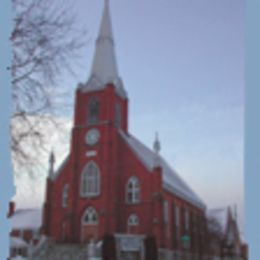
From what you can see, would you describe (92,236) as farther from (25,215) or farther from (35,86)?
A: (35,86)

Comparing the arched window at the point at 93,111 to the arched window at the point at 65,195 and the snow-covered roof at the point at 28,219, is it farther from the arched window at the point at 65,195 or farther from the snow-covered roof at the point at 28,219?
the snow-covered roof at the point at 28,219

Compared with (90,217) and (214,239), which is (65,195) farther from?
(214,239)

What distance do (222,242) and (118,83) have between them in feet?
51.3

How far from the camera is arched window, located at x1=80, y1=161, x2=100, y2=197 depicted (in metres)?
30.3

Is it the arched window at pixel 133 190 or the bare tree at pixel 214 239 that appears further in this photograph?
the bare tree at pixel 214 239

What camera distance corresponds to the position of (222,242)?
36.4 m

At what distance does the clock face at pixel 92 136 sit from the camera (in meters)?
31.3

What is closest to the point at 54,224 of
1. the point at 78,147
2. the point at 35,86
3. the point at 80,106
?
the point at 78,147

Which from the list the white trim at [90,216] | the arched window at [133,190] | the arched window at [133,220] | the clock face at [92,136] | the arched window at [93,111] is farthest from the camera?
the arched window at [93,111]

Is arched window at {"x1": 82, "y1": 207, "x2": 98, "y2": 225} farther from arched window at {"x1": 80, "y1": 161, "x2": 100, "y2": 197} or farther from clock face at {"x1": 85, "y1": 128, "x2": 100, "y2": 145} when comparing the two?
clock face at {"x1": 85, "y1": 128, "x2": 100, "y2": 145}

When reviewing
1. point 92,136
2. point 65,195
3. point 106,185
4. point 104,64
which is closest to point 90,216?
point 106,185

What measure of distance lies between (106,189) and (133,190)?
1.89 metres

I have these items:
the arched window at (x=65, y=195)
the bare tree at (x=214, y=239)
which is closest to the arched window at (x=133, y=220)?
the arched window at (x=65, y=195)

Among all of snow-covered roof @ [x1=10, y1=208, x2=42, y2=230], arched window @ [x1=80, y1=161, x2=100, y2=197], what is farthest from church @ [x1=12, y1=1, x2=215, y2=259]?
snow-covered roof @ [x1=10, y1=208, x2=42, y2=230]
